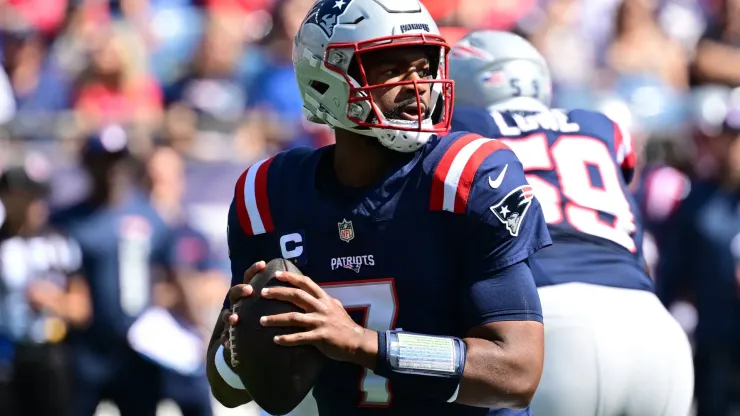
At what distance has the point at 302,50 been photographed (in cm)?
335

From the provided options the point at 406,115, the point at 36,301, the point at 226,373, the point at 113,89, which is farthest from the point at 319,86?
the point at 113,89

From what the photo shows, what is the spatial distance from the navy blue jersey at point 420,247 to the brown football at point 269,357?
0.21 meters

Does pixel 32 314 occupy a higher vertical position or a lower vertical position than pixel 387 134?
lower

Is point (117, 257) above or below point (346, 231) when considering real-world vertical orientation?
below

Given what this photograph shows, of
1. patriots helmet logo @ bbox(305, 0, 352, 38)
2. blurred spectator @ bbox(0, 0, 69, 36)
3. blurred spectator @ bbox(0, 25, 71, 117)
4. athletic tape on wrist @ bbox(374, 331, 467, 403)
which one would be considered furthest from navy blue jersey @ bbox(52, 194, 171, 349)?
athletic tape on wrist @ bbox(374, 331, 467, 403)

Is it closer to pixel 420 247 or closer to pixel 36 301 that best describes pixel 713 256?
pixel 36 301

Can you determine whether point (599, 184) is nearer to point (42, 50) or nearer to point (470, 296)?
point (470, 296)

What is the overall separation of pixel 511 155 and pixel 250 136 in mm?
5142

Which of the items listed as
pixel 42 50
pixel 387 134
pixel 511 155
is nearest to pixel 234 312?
pixel 387 134

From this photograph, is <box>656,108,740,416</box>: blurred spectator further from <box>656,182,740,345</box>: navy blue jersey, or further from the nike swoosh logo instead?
the nike swoosh logo

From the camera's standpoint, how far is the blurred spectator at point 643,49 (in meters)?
9.21

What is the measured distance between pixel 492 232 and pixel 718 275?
4.30 metres

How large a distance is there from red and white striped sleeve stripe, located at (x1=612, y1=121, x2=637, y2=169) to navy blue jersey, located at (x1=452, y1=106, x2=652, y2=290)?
15 mm

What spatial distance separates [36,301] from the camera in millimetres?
6820
